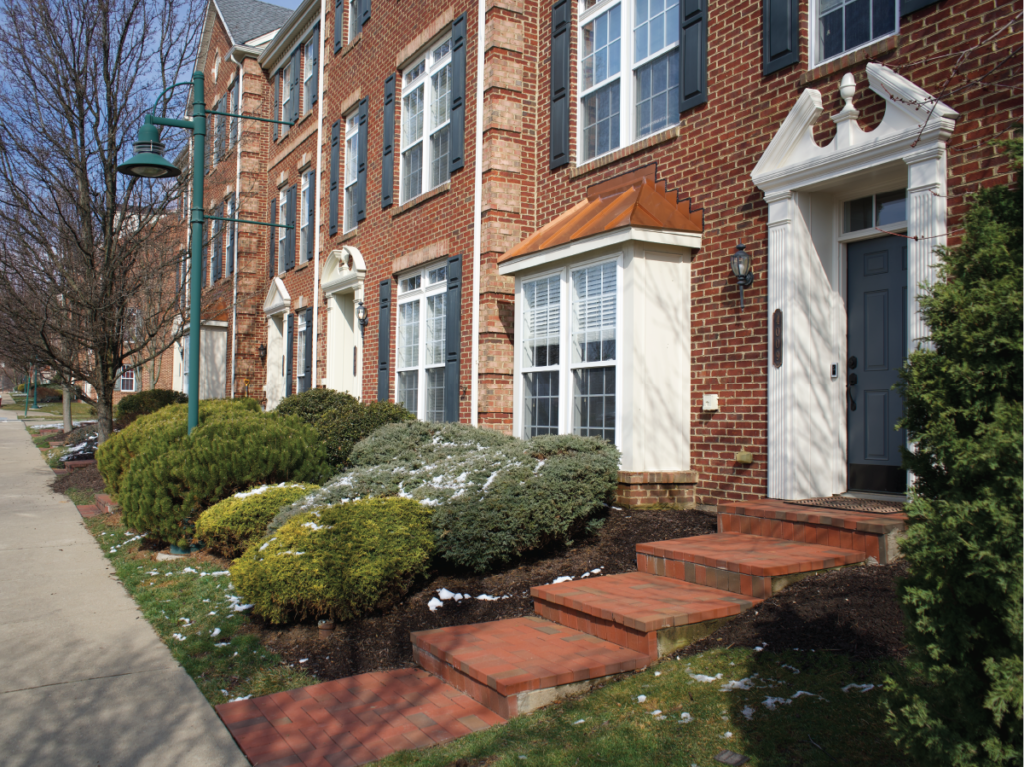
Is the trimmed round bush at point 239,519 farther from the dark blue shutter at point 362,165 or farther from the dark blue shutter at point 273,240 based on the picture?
the dark blue shutter at point 273,240

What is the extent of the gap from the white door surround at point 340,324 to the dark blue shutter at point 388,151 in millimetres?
1757

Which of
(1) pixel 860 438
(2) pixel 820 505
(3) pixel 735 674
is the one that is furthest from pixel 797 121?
(3) pixel 735 674

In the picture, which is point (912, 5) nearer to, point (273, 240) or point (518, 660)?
point (518, 660)

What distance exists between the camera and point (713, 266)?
7617 mm

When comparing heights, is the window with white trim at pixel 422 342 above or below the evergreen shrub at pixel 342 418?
above

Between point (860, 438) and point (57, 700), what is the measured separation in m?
6.07

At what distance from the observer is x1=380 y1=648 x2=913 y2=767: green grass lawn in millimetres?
A: 3168

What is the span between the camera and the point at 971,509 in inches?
89.3

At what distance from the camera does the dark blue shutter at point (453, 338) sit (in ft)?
35.9

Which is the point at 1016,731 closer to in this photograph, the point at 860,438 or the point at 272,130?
the point at 860,438

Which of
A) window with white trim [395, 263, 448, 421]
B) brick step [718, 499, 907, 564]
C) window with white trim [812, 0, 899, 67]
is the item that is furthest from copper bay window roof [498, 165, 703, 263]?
brick step [718, 499, 907, 564]

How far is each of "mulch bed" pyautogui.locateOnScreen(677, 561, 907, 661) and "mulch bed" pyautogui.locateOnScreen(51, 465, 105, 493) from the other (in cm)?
1096

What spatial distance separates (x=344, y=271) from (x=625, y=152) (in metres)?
7.41

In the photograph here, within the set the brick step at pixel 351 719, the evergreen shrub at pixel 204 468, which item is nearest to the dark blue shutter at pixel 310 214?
the evergreen shrub at pixel 204 468
